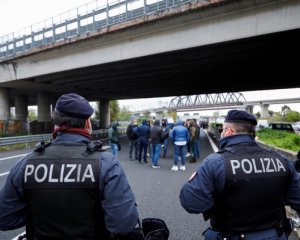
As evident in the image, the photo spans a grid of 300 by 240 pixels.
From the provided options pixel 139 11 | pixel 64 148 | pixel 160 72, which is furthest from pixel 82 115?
pixel 160 72

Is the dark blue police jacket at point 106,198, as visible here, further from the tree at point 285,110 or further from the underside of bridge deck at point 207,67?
the tree at point 285,110

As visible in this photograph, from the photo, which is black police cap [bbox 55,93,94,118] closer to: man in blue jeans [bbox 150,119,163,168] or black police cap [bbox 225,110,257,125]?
black police cap [bbox 225,110,257,125]

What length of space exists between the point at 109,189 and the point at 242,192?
3.73 feet

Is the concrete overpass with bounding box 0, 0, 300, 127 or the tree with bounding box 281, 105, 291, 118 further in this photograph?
the tree with bounding box 281, 105, 291, 118

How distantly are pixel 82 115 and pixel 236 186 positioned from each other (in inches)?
56.5

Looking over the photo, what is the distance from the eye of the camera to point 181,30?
1496 centimetres

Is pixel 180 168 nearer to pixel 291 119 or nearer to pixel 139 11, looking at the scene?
pixel 139 11

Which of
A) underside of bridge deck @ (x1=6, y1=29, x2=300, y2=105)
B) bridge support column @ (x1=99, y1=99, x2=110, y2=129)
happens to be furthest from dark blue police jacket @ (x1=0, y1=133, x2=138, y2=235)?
bridge support column @ (x1=99, y1=99, x2=110, y2=129)

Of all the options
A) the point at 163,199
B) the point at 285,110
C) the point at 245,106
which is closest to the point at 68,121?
Result: the point at 163,199

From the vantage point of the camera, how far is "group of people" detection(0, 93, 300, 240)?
2.23m

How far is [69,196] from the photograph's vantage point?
2.21 m

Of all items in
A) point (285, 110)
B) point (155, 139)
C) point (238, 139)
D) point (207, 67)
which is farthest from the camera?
Answer: point (285, 110)

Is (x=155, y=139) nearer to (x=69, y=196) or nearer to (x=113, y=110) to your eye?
(x=69, y=196)

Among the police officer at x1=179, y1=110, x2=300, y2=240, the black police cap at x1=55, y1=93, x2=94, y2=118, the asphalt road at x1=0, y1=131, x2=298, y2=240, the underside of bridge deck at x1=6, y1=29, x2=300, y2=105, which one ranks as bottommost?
the asphalt road at x1=0, y1=131, x2=298, y2=240
